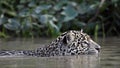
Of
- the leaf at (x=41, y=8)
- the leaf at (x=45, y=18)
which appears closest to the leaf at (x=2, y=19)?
the leaf at (x=41, y=8)

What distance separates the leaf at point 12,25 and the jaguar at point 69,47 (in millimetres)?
4647

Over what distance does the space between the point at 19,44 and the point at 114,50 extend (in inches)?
102

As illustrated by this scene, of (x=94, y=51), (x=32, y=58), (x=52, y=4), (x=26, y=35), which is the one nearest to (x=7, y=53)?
(x=32, y=58)

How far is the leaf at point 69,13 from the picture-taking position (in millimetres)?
12546

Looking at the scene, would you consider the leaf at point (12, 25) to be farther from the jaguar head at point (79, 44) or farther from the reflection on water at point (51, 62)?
the reflection on water at point (51, 62)

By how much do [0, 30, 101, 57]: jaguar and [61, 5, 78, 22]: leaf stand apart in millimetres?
4415

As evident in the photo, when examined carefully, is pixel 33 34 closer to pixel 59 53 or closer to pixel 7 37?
pixel 7 37

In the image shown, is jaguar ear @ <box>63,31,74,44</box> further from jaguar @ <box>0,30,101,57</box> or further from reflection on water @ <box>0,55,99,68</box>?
reflection on water @ <box>0,55,99,68</box>

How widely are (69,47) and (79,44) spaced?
0.18 metres

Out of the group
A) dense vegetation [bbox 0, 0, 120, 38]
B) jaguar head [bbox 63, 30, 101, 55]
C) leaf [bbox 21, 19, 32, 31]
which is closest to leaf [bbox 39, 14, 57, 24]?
dense vegetation [bbox 0, 0, 120, 38]

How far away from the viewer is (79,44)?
26.5ft

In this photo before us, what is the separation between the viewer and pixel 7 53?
8094 millimetres

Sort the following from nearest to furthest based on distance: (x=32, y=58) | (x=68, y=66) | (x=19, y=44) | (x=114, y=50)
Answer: (x=68, y=66) < (x=32, y=58) < (x=114, y=50) < (x=19, y=44)

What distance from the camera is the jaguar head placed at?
314 inches
